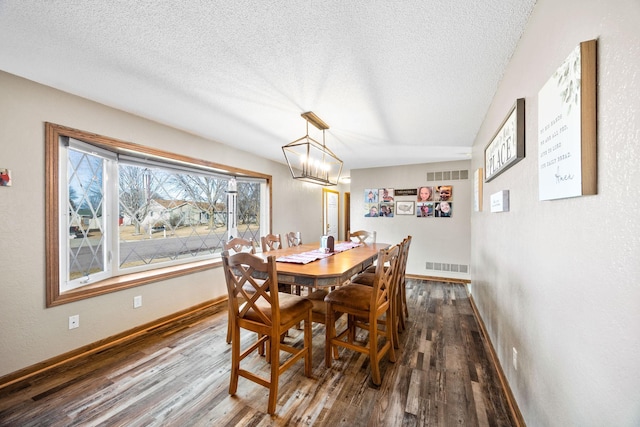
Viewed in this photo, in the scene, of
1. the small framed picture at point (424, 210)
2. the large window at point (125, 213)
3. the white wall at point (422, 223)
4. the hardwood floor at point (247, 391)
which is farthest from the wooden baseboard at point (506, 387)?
the large window at point (125, 213)

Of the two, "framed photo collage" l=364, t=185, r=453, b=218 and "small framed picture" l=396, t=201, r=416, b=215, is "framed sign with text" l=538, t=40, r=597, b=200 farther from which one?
"small framed picture" l=396, t=201, r=416, b=215

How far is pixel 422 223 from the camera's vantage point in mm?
5008

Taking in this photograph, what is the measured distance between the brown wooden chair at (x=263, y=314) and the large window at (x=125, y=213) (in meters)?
1.63

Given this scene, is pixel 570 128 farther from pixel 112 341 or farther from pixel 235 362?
pixel 112 341

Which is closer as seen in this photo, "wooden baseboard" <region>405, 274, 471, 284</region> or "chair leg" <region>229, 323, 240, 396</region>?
"chair leg" <region>229, 323, 240, 396</region>

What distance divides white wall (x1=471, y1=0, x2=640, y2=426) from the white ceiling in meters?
0.43

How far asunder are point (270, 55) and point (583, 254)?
189 cm

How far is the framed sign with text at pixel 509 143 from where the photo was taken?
4.66 ft

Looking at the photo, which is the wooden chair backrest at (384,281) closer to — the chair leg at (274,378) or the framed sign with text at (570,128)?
the chair leg at (274,378)

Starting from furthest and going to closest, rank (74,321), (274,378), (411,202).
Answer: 1. (411,202)
2. (74,321)
3. (274,378)

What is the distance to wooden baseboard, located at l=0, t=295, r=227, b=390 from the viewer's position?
6.24 feet

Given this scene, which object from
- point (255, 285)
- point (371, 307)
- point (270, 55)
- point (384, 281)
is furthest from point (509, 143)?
point (255, 285)

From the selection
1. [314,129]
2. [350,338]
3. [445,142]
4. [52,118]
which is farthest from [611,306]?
[52,118]

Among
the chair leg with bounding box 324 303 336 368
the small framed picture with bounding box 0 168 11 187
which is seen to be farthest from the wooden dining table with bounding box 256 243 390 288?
the small framed picture with bounding box 0 168 11 187
